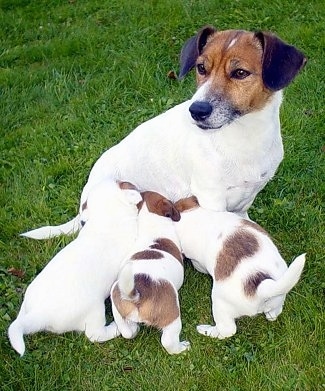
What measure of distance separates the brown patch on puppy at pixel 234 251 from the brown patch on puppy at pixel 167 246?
1.08ft

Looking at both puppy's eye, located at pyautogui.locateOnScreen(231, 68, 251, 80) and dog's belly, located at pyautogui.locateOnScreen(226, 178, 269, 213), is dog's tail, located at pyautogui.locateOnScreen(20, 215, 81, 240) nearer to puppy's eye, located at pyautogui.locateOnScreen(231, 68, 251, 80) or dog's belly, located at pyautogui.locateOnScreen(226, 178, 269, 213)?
dog's belly, located at pyautogui.locateOnScreen(226, 178, 269, 213)

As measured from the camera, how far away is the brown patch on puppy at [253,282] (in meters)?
4.02

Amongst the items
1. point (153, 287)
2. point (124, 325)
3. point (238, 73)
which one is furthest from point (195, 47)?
point (124, 325)

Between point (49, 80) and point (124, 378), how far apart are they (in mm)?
3990

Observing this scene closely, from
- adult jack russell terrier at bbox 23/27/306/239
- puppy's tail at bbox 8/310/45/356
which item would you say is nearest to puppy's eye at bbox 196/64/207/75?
adult jack russell terrier at bbox 23/27/306/239

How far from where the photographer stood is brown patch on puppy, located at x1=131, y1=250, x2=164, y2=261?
14.1ft

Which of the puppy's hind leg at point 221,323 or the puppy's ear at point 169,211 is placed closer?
the puppy's hind leg at point 221,323

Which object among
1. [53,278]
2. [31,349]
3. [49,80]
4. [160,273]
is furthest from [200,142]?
[49,80]

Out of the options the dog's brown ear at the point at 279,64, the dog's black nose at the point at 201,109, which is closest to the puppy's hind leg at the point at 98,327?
the dog's black nose at the point at 201,109

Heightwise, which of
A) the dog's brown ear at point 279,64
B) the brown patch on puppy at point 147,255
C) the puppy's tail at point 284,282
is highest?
the dog's brown ear at point 279,64

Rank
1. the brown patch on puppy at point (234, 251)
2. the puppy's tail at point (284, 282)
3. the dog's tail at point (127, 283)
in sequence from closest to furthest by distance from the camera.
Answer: the puppy's tail at point (284, 282)
the dog's tail at point (127, 283)
the brown patch on puppy at point (234, 251)

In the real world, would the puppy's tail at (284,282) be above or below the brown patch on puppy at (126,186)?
above

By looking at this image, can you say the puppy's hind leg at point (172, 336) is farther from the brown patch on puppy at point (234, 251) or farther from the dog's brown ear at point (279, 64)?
the dog's brown ear at point (279, 64)

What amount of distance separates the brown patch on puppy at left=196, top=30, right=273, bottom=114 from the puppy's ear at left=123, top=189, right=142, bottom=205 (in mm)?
795
